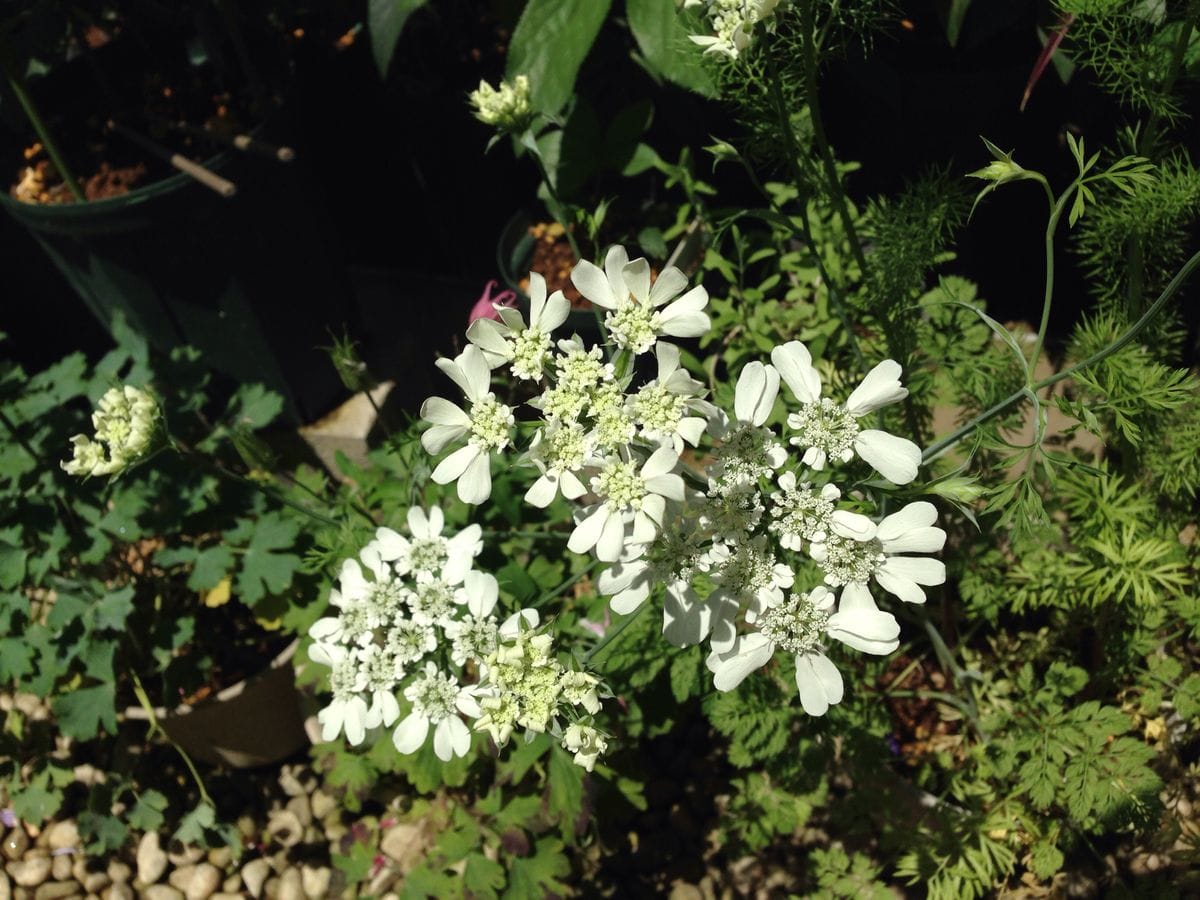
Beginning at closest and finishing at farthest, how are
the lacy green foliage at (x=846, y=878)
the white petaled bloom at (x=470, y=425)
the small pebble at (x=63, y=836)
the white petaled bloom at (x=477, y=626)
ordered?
the white petaled bloom at (x=470, y=425), the white petaled bloom at (x=477, y=626), the lacy green foliage at (x=846, y=878), the small pebble at (x=63, y=836)

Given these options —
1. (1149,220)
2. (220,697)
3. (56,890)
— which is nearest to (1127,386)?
(1149,220)

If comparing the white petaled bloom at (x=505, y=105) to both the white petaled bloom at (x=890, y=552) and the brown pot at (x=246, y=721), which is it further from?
the brown pot at (x=246, y=721)

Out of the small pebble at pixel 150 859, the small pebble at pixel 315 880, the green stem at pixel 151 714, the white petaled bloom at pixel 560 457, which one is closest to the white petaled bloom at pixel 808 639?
the white petaled bloom at pixel 560 457

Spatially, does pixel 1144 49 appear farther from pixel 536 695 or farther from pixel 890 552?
pixel 536 695

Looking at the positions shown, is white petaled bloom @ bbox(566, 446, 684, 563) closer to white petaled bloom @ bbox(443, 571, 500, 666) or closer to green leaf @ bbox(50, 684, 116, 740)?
white petaled bloom @ bbox(443, 571, 500, 666)

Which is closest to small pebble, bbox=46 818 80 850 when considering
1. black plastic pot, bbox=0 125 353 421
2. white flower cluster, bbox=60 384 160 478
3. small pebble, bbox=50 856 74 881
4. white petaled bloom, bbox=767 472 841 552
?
small pebble, bbox=50 856 74 881

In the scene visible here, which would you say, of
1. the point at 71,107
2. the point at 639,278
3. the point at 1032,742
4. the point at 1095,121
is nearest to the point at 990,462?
the point at 1032,742
